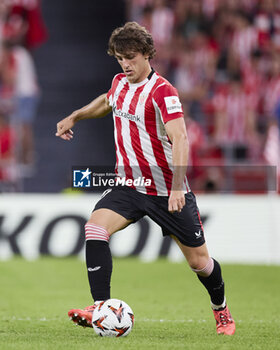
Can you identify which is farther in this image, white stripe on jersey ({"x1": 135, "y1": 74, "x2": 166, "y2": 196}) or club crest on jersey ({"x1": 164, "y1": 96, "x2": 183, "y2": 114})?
white stripe on jersey ({"x1": 135, "y1": 74, "x2": 166, "y2": 196})

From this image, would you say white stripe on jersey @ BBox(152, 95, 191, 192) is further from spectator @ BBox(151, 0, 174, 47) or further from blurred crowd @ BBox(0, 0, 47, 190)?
spectator @ BBox(151, 0, 174, 47)

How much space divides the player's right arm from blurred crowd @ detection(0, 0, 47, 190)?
23.2 ft

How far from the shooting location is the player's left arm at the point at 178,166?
16.4 ft

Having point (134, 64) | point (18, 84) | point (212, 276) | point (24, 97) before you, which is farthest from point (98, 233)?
point (18, 84)

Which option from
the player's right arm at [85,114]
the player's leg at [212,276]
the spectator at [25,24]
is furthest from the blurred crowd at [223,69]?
the player's leg at [212,276]

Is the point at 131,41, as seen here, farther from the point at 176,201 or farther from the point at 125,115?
the point at 176,201

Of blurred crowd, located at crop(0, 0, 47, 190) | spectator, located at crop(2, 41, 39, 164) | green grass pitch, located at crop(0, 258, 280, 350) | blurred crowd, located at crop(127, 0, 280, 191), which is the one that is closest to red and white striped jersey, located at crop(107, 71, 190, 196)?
green grass pitch, located at crop(0, 258, 280, 350)

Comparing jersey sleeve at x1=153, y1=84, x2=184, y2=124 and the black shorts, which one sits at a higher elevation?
jersey sleeve at x1=153, y1=84, x2=184, y2=124

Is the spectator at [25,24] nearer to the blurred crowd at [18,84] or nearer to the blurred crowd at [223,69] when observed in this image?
the blurred crowd at [18,84]

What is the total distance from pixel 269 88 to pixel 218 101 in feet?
2.86

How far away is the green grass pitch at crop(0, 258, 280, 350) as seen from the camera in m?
5.15

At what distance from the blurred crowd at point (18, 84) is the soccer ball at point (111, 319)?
25.5 ft

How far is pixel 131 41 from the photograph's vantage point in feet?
17.1

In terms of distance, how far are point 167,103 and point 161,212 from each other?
729 millimetres
